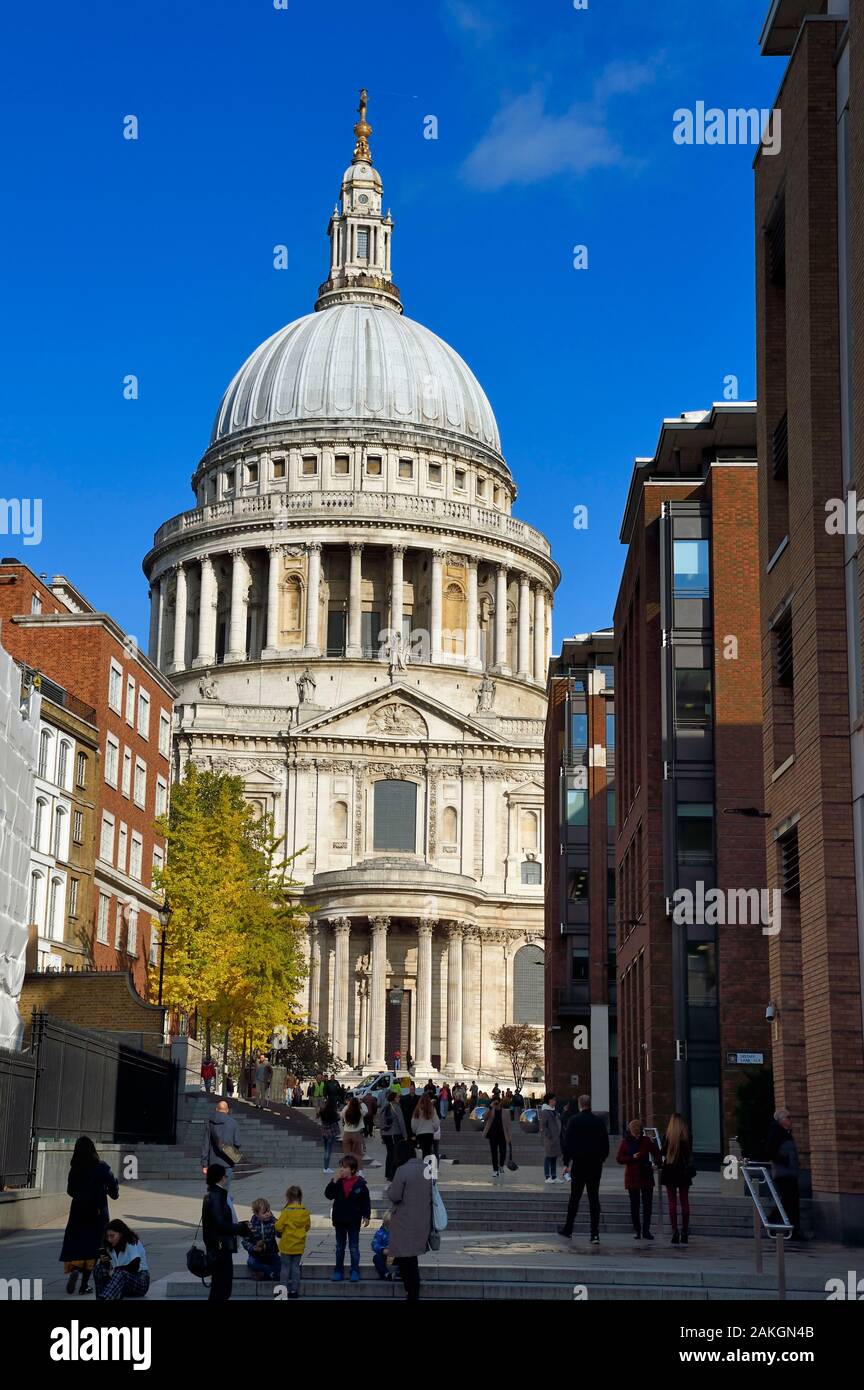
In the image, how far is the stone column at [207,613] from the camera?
12988 cm

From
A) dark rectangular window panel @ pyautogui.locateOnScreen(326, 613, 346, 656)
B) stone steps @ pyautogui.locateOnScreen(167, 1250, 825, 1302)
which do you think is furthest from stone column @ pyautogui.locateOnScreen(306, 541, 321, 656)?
stone steps @ pyautogui.locateOnScreen(167, 1250, 825, 1302)

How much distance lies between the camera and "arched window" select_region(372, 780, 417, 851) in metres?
111

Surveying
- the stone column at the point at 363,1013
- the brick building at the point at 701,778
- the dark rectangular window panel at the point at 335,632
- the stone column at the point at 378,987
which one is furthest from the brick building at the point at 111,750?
the dark rectangular window panel at the point at 335,632

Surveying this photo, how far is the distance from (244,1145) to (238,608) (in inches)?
3327

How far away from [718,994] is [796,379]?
1671 centimetres

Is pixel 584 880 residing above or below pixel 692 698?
below

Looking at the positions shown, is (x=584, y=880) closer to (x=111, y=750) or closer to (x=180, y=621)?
(x=111, y=750)

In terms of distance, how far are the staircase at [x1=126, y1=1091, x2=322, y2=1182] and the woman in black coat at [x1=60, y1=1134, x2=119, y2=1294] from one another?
2111cm

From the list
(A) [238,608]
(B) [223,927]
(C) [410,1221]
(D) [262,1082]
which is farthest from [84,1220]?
(A) [238,608]

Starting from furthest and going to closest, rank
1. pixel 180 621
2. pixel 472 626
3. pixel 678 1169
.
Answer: pixel 180 621 < pixel 472 626 < pixel 678 1169

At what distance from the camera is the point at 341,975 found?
101688 mm

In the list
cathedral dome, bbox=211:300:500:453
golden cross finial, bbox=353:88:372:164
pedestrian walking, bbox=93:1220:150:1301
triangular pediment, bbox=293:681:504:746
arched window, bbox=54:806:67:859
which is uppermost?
golden cross finial, bbox=353:88:372:164

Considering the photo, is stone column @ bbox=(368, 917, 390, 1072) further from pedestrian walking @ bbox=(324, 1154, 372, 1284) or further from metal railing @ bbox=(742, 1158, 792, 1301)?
pedestrian walking @ bbox=(324, 1154, 372, 1284)
